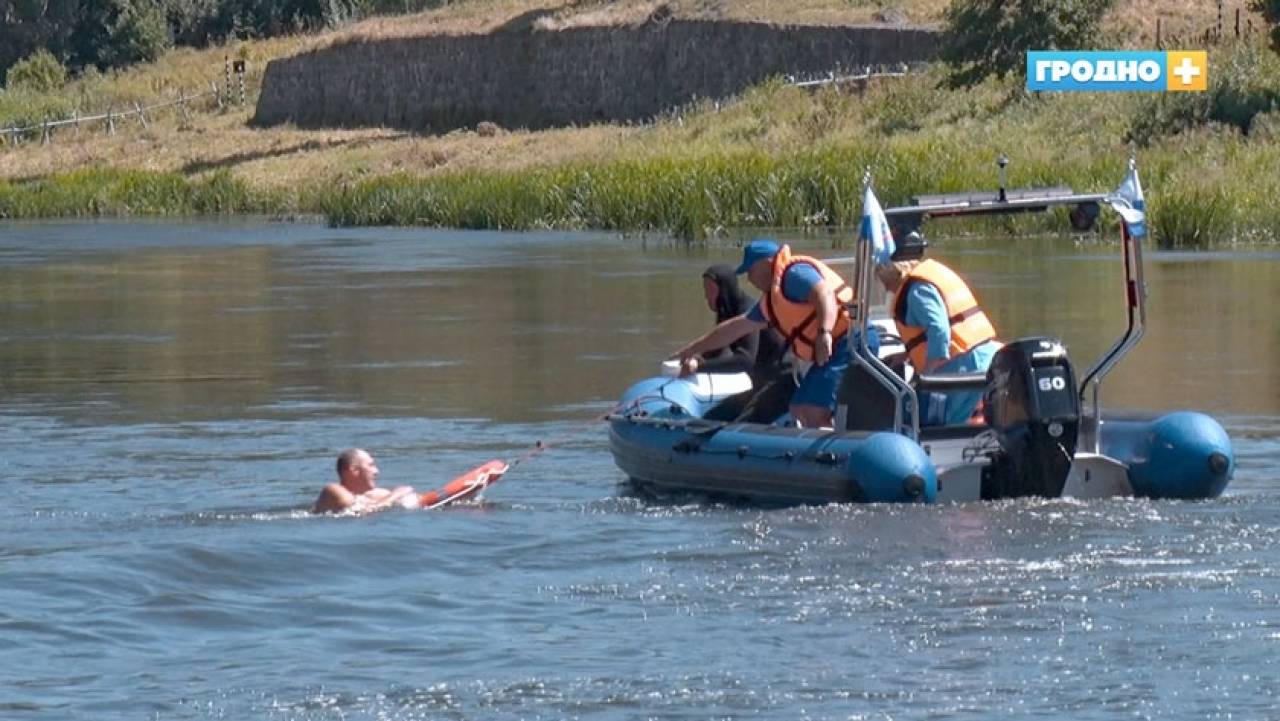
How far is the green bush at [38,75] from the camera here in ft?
249

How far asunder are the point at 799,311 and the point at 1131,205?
1.70 metres

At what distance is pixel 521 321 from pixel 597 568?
1319cm

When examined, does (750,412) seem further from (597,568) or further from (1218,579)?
(1218,579)

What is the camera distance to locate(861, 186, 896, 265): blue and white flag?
11.8 m

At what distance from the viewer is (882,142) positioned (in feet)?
132

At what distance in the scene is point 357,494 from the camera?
13.0 meters

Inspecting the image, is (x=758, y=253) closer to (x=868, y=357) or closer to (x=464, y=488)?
(x=868, y=357)

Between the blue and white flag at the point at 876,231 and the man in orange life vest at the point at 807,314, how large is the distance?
93 cm

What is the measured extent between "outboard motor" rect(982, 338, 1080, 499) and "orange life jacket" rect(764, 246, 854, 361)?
3.37 feet

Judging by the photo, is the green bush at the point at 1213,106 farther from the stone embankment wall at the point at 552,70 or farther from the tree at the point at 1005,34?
the stone embankment wall at the point at 552,70

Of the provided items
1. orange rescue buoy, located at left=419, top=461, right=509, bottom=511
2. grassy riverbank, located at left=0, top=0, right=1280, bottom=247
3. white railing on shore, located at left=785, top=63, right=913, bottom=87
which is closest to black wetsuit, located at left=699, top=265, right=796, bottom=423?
orange rescue buoy, located at left=419, top=461, right=509, bottom=511

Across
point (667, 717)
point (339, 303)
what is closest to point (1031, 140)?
point (339, 303)

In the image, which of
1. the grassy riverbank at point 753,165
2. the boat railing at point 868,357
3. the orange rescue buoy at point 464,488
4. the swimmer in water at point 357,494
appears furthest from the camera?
the grassy riverbank at point 753,165

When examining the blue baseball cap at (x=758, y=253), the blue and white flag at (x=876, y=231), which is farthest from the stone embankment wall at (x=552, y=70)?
the blue and white flag at (x=876, y=231)
